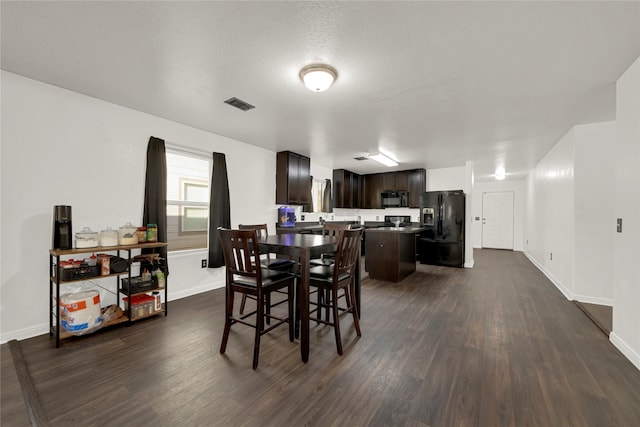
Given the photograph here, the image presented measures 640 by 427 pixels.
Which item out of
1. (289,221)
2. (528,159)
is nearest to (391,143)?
(289,221)

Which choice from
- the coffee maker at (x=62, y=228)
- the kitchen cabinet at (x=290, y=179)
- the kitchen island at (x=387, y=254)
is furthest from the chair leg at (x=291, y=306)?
the kitchen cabinet at (x=290, y=179)

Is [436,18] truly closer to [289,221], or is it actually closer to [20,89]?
[20,89]

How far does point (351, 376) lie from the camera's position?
1.83 metres

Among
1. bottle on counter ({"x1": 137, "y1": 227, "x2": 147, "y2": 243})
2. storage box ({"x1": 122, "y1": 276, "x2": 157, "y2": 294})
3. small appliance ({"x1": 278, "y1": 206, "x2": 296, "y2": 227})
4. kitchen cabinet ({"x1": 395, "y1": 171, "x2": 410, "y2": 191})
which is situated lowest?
storage box ({"x1": 122, "y1": 276, "x2": 157, "y2": 294})

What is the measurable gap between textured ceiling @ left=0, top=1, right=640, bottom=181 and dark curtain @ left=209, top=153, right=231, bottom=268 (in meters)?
0.70

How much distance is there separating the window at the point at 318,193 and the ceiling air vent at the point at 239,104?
353 centimetres

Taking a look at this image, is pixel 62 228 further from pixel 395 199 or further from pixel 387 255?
pixel 395 199

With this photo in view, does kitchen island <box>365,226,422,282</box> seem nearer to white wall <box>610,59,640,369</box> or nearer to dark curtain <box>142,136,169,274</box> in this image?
white wall <box>610,59,640,369</box>

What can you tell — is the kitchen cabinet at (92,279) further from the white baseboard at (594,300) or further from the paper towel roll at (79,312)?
the white baseboard at (594,300)

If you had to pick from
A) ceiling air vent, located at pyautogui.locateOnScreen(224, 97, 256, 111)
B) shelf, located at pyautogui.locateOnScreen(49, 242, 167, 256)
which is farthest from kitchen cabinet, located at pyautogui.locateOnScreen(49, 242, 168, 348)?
ceiling air vent, located at pyautogui.locateOnScreen(224, 97, 256, 111)

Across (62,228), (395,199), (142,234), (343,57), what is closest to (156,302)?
(142,234)

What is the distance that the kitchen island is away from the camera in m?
4.35

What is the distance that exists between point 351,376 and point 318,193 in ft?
16.9

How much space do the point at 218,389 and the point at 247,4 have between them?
95.0 inches
